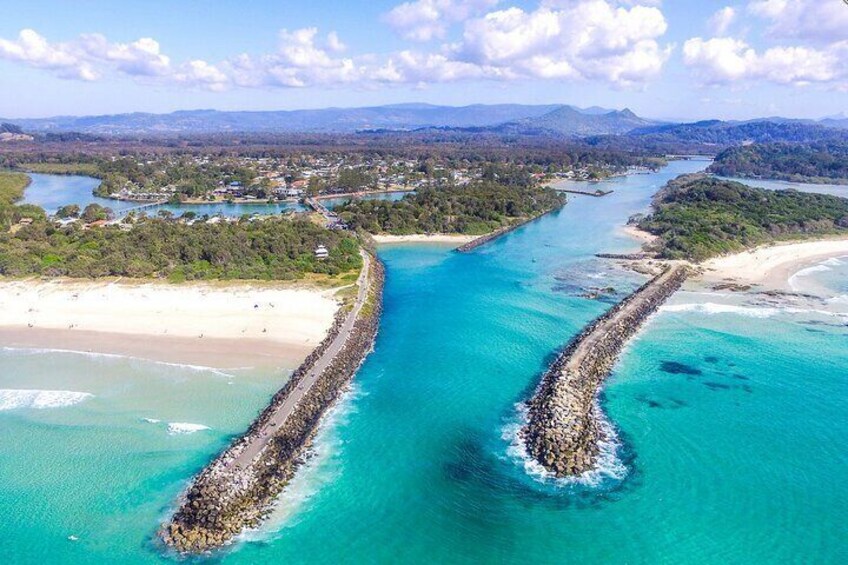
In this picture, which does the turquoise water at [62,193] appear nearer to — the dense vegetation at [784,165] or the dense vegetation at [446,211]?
the dense vegetation at [446,211]

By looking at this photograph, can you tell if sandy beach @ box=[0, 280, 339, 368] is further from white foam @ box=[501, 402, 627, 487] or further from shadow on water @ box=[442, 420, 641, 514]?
white foam @ box=[501, 402, 627, 487]

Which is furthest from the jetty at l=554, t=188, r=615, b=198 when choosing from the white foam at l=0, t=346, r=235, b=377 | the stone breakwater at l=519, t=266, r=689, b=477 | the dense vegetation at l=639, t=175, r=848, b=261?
the white foam at l=0, t=346, r=235, b=377

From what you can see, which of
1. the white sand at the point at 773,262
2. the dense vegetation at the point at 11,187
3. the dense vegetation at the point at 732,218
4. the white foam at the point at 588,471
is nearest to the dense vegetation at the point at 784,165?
the dense vegetation at the point at 732,218

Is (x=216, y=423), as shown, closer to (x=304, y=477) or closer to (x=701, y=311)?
(x=304, y=477)

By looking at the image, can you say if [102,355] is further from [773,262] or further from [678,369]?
[773,262]

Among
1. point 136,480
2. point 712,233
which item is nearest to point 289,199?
point 712,233
